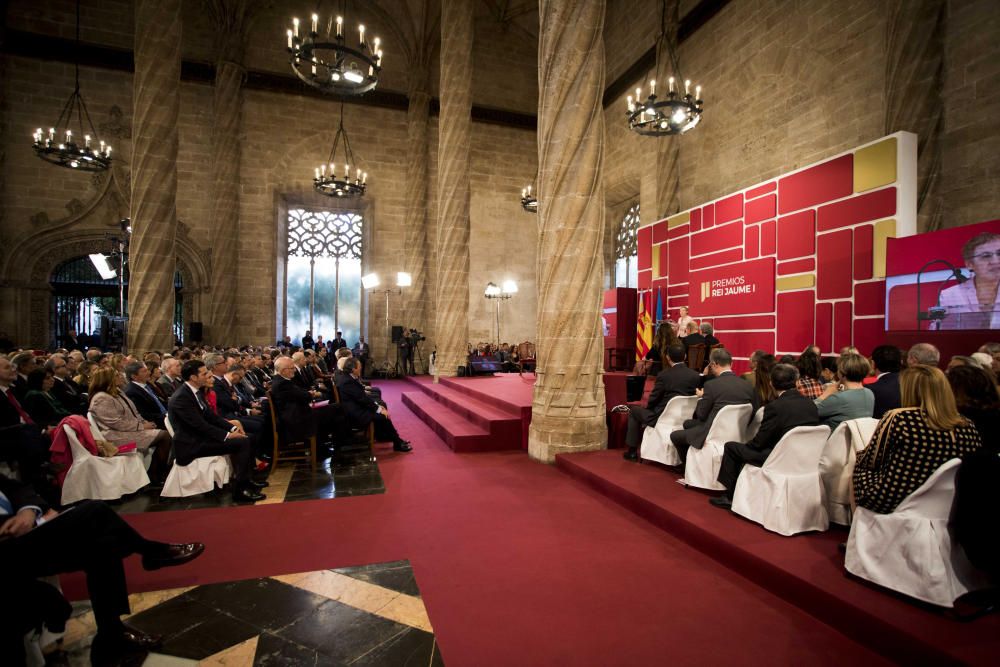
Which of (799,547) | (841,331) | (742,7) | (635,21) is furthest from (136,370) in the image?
(635,21)

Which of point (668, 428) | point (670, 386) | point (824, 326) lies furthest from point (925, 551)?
point (824, 326)

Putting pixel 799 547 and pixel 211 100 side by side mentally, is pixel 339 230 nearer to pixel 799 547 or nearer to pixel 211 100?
pixel 211 100

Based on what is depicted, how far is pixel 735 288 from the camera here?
855 centimetres

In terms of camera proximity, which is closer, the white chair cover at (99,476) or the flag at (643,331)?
the white chair cover at (99,476)

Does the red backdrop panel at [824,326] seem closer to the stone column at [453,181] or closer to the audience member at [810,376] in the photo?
the audience member at [810,376]

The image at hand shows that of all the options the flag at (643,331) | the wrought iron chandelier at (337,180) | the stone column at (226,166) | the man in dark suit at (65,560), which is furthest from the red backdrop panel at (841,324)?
the stone column at (226,166)

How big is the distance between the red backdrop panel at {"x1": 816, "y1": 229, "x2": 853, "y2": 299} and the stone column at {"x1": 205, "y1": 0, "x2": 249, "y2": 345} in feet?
44.0

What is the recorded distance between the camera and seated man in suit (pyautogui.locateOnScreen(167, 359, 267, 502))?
3.97 meters

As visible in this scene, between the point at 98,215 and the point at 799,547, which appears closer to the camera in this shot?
the point at 799,547

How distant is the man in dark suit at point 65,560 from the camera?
172 cm

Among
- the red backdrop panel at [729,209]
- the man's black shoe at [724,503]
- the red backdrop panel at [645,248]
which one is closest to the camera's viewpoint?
the man's black shoe at [724,503]

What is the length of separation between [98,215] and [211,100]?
431 centimetres

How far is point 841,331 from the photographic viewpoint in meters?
6.64

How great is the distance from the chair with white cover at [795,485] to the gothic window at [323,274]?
14.2 meters
